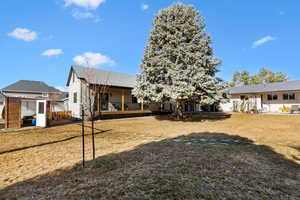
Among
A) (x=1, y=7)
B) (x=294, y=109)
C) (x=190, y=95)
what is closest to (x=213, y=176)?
(x=190, y=95)

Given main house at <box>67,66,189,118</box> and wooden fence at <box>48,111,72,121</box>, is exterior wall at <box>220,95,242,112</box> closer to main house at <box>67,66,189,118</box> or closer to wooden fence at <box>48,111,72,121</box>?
main house at <box>67,66,189,118</box>

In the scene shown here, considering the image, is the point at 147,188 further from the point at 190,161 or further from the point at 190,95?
the point at 190,95

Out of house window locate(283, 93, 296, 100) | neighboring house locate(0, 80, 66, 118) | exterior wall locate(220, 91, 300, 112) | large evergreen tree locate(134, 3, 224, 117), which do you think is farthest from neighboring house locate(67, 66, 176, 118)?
house window locate(283, 93, 296, 100)

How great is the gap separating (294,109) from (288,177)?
21436mm

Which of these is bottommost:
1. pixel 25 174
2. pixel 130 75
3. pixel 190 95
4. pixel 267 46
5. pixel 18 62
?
pixel 25 174

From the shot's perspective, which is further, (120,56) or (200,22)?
(120,56)

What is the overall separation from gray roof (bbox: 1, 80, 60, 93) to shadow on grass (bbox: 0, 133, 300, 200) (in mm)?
29375

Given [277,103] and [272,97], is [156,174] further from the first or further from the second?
[272,97]

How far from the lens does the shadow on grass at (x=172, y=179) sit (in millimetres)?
2500

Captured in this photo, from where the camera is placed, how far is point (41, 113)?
11.4 metres

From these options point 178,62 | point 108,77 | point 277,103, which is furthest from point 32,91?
point 277,103

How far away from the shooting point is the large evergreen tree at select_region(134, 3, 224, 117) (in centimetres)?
1212

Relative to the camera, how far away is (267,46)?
27.2 meters

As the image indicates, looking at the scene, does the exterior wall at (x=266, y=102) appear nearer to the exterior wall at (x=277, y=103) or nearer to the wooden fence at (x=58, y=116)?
the exterior wall at (x=277, y=103)
